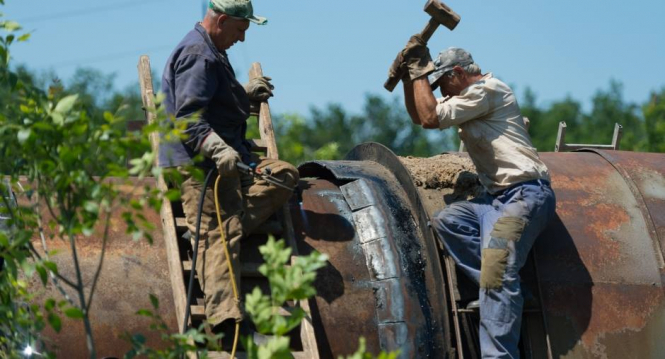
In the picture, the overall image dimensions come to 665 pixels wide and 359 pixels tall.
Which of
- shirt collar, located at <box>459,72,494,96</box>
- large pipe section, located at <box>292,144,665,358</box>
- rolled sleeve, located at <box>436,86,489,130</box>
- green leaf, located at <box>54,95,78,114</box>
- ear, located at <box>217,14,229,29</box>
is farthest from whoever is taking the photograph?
shirt collar, located at <box>459,72,494,96</box>

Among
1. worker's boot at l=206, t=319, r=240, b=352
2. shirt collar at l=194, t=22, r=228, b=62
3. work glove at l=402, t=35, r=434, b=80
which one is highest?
shirt collar at l=194, t=22, r=228, b=62

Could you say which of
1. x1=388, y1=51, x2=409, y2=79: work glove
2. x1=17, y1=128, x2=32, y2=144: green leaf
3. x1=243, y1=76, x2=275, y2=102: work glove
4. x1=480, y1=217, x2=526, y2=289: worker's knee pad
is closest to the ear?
x1=243, y1=76, x2=275, y2=102: work glove

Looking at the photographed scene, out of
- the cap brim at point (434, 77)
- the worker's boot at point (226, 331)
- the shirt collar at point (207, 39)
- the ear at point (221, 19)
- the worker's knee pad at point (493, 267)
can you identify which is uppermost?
the ear at point (221, 19)

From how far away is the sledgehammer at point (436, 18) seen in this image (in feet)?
22.8

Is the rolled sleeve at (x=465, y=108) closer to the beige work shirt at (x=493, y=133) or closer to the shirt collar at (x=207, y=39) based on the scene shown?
the beige work shirt at (x=493, y=133)

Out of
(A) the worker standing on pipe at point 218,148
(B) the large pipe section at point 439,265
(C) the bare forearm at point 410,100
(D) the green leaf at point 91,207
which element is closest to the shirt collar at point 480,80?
(C) the bare forearm at point 410,100

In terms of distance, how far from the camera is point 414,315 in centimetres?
638

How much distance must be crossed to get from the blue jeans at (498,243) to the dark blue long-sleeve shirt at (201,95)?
1338mm

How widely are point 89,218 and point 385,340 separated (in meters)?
2.56

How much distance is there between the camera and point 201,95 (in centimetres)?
625

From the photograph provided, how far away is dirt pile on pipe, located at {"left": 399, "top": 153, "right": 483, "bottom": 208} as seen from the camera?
23.1 feet

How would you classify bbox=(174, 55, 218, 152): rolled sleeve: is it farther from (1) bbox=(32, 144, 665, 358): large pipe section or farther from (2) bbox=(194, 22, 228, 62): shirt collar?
(1) bbox=(32, 144, 665, 358): large pipe section

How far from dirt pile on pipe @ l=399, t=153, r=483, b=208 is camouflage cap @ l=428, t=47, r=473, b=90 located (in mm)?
563

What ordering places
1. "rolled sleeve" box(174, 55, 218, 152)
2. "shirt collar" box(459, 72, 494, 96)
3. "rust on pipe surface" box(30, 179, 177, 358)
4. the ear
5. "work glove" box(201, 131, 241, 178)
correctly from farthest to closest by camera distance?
"shirt collar" box(459, 72, 494, 96) < the ear < "rolled sleeve" box(174, 55, 218, 152) < "work glove" box(201, 131, 241, 178) < "rust on pipe surface" box(30, 179, 177, 358)
